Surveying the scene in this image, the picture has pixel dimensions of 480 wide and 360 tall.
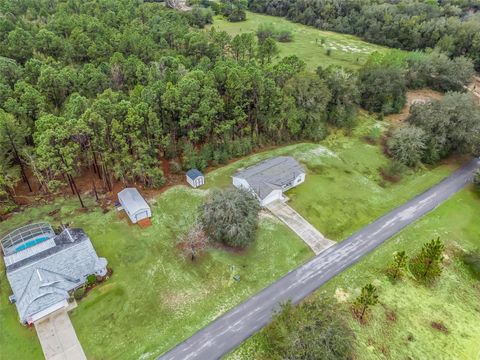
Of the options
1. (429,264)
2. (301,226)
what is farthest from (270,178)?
(429,264)

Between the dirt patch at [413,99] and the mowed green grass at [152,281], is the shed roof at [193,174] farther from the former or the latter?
the dirt patch at [413,99]

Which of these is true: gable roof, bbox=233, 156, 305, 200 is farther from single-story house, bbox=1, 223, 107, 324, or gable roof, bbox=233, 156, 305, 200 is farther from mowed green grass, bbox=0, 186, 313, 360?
single-story house, bbox=1, 223, 107, 324

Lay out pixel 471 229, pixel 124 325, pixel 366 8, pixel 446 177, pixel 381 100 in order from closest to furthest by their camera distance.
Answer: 1. pixel 124 325
2. pixel 471 229
3. pixel 446 177
4. pixel 381 100
5. pixel 366 8

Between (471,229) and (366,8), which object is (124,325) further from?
(366,8)

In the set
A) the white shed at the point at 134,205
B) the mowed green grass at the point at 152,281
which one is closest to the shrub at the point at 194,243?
the mowed green grass at the point at 152,281

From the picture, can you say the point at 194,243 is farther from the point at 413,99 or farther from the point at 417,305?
the point at 413,99

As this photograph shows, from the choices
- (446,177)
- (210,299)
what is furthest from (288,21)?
(210,299)
